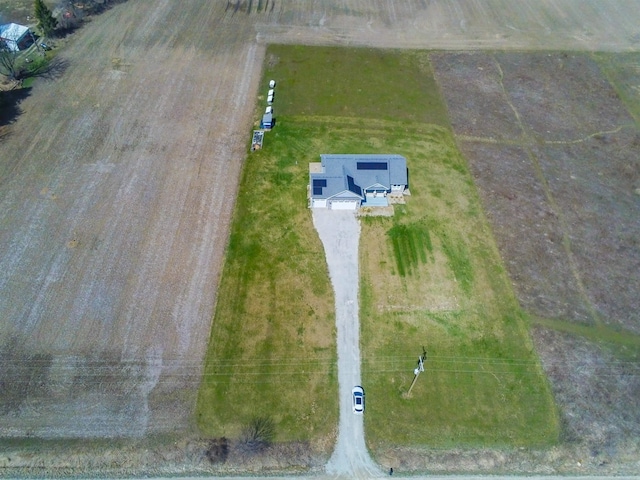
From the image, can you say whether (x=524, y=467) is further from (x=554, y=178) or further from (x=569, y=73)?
A: (x=569, y=73)

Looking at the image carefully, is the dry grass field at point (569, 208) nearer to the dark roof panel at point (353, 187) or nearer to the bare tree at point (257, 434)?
the dark roof panel at point (353, 187)

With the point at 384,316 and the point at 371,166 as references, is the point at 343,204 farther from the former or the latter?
the point at 384,316

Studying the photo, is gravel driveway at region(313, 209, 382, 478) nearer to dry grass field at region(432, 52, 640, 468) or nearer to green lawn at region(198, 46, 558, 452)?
green lawn at region(198, 46, 558, 452)

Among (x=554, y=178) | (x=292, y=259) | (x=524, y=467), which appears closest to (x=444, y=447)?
(x=524, y=467)

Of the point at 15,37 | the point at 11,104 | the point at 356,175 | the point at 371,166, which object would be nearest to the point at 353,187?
the point at 356,175

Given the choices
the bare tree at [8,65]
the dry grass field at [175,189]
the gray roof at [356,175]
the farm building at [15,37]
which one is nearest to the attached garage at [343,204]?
the gray roof at [356,175]

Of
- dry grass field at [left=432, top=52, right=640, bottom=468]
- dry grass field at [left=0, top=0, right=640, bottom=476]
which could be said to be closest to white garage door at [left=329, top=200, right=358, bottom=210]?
dry grass field at [left=0, top=0, right=640, bottom=476]
